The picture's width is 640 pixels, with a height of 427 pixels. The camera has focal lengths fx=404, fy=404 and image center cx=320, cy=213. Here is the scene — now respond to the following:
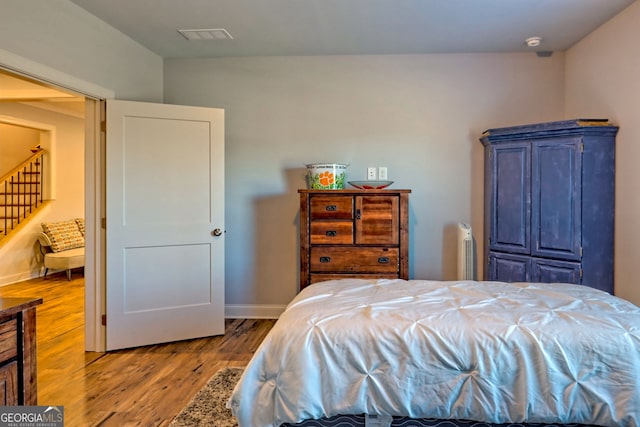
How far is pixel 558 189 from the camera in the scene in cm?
310

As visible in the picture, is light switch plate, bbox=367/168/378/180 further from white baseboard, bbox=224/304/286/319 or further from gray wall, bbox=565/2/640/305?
gray wall, bbox=565/2/640/305

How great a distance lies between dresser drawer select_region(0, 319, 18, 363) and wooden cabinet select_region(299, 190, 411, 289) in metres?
2.14

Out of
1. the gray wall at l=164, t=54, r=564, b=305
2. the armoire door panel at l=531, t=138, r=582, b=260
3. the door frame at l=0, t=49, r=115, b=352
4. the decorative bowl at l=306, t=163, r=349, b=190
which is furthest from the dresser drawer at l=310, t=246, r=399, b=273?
the door frame at l=0, t=49, r=115, b=352

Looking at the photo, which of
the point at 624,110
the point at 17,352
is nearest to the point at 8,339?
the point at 17,352

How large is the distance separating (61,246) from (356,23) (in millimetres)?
5502

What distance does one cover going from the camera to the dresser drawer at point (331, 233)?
3332 millimetres

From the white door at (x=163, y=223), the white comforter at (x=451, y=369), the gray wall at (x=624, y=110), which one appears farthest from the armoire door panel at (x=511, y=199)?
the white door at (x=163, y=223)

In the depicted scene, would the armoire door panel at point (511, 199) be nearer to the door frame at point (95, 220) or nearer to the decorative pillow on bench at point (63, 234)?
the door frame at point (95, 220)

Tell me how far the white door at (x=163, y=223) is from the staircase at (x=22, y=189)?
443 cm

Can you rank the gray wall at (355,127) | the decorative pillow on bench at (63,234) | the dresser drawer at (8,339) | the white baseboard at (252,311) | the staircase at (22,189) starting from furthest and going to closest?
the staircase at (22,189) → the decorative pillow on bench at (63,234) → the white baseboard at (252,311) → the gray wall at (355,127) → the dresser drawer at (8,339)

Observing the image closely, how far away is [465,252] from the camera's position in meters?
3.69

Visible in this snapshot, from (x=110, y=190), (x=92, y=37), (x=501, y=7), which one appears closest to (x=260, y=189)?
(x=110, y=190)

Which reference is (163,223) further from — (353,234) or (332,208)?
(353,234)

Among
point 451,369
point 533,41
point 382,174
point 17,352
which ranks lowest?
point 451,369
